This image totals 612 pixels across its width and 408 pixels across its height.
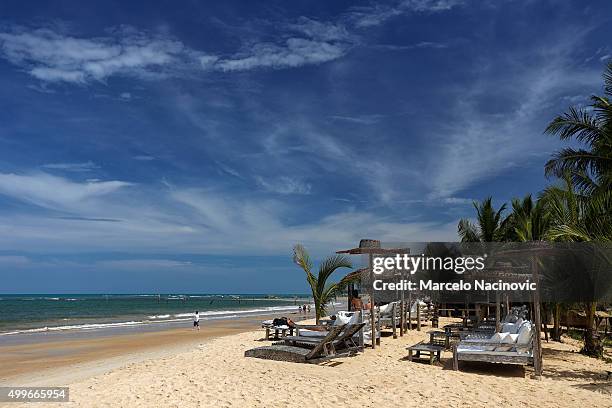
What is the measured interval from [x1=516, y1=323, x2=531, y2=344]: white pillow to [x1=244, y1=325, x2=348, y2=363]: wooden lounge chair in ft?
11.6

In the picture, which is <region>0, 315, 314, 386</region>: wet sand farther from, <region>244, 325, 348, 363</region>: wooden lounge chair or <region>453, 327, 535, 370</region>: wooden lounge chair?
<region>453, 327, 535, 370</region>: wooden lounge chair

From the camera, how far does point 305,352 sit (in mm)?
10242

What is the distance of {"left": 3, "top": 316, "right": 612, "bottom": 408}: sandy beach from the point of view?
23.1ft

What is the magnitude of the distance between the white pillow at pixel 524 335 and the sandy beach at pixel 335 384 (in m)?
0.60

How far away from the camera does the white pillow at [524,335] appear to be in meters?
9.85

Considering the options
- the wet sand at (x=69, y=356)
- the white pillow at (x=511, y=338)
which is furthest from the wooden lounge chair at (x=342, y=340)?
the wet sand at (x=69, y=356)

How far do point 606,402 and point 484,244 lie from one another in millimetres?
16482

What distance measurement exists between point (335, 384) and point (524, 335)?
438 centimetres

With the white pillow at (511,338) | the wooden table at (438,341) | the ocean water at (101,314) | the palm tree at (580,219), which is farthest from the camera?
the ocean water at (101,314)

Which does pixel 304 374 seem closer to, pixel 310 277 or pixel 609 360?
→ pixel 310 277

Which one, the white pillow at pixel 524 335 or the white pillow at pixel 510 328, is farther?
the white pillow at pixel 510 328

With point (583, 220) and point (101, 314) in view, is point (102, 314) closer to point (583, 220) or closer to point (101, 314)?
point (101, 314)

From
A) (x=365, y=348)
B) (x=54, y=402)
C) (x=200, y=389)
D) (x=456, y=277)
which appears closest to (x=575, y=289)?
(x=365, y=348)

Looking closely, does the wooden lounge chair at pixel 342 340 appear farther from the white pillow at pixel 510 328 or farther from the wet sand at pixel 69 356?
the wet sand at pixel 69 356
